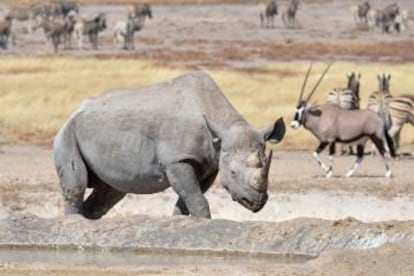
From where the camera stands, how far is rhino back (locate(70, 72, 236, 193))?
1262 centimetres

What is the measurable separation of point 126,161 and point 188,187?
76 centimetres

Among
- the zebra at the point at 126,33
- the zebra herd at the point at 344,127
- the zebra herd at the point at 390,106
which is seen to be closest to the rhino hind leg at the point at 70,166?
the zebra herd at the point at 344,127

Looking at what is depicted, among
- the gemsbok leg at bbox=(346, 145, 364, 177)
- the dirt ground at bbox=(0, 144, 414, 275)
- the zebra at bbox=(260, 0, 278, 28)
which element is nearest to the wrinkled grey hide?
the dirt ground at bbox=(0, 144, 414, 275)

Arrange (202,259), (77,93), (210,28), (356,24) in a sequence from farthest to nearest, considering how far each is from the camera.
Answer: (356,24)
(210,28)
(77,93)
(202,259)

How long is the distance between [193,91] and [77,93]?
57.8ft

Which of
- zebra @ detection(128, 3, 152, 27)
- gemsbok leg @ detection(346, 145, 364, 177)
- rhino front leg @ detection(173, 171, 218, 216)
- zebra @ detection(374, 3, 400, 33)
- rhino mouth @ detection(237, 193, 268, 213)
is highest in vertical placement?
rhino mouth @ detection(237, 193, 268, 213)

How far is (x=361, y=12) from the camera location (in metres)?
67.7

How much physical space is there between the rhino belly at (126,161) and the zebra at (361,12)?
180 feet

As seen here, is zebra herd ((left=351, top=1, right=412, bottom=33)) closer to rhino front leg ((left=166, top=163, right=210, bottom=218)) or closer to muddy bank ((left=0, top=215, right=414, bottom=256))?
rhino front leg ((left=166, top=163, right=210, bottom=218))

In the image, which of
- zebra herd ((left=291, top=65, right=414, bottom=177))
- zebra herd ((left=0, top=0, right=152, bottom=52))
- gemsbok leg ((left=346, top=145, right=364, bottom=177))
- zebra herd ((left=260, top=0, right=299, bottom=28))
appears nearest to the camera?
gemsbok leg ((left=346, top=145, right=364, bottom=177))

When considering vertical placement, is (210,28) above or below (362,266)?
below

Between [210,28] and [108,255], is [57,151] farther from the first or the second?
[210,28]

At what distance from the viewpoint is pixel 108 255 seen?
11570 millimetres

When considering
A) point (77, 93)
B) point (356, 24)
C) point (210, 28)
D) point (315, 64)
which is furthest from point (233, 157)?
point (356, 24)
